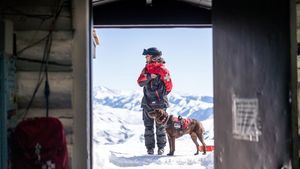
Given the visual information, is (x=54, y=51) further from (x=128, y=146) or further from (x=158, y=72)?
(x=128, y=146)

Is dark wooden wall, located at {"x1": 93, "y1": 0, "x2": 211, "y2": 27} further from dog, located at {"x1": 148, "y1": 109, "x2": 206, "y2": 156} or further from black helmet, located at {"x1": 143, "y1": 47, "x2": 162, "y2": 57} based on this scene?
dog, located at {"x1": 148, "y1": 109, "x2": 206, "y2": 156}

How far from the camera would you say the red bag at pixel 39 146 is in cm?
318

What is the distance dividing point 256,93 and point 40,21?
1657 millimetres

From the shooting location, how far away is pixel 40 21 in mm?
3498

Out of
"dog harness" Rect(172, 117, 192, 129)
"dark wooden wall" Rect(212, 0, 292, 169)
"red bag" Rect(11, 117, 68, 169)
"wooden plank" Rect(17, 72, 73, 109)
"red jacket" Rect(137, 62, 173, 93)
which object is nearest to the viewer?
"dark wooden wall" Rect(212, 0, 292, 169)

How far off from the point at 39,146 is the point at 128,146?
8066 mm

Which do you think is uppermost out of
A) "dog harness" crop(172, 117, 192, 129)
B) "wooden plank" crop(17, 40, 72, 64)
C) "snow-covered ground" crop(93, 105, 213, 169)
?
"wooden plank" crop(17, 40, 72, 64)

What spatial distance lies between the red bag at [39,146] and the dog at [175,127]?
6.27 m

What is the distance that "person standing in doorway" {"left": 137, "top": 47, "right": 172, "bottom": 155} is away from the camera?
935 cm

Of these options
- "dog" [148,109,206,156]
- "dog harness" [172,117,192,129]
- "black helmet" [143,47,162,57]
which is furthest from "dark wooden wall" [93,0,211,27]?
"dog harness" [172,117,192,129]

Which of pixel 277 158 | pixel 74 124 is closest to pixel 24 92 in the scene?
pixel 74 124

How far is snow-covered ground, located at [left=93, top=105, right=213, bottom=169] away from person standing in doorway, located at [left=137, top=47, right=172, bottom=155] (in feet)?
1.42

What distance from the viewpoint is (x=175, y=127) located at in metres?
9.80

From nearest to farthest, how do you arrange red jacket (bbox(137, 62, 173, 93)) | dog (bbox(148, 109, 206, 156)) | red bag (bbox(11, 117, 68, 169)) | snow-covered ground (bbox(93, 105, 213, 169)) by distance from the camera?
red bag (bbox(11, 117, 68, 169)), snow-covered ground (bbox(93, 105, 213, 169)), red jacket (bbox(137, 62, 173, 93)), dog (bbox(148, 109, 206, 156))
